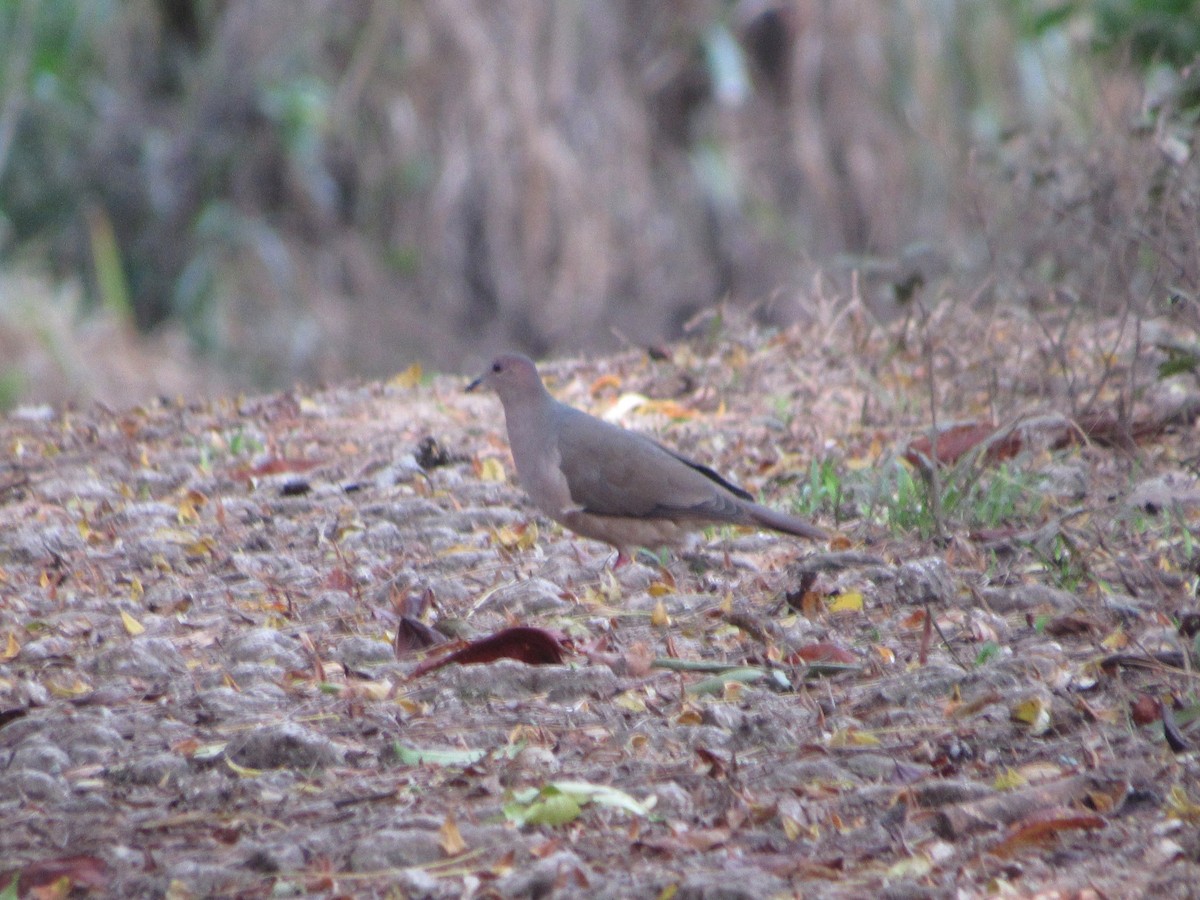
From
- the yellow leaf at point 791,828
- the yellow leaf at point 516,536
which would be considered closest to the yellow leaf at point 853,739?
the yellow leaf at point 791,828

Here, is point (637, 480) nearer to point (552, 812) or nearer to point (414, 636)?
point (414, 636)

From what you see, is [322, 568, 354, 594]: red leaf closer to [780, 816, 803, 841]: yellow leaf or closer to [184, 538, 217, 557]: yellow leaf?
[184, 538, 217, 557]: yellow leaf

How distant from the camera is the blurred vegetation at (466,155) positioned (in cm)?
1205

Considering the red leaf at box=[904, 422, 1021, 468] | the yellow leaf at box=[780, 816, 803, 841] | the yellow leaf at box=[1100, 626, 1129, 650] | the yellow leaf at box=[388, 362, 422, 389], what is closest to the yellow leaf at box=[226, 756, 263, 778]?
the yellow leaf at box=[780, 816, 803, 841]

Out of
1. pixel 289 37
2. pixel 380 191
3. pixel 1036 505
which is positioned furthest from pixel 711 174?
pixel 1036 505

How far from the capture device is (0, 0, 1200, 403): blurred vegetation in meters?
12.1

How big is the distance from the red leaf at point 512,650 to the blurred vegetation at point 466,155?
26.8 ft

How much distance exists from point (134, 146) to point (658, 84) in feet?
12.8

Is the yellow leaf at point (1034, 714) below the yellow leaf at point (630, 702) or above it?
below

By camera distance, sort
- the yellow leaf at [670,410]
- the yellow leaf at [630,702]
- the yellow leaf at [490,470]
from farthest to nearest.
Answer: the yellow leaf at [670,410], the yellow leaf at [490,470], the yellow leaf at [630,702]

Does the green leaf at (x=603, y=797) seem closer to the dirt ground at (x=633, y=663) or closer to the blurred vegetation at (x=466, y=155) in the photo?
the dirt ground at (x=633, y=663)

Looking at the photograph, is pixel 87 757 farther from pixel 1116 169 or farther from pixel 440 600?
pixel 1116 169

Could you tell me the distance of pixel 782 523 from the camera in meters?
4.52

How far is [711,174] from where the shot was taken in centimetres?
1257
